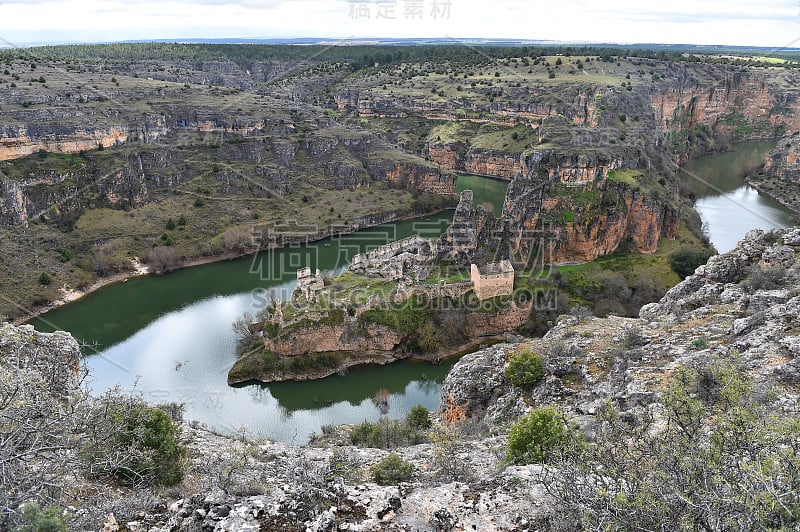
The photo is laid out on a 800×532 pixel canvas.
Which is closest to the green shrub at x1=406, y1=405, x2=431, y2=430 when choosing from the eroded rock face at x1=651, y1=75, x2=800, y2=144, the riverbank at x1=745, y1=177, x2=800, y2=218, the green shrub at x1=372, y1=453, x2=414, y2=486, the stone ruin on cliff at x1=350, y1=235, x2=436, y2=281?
the green shrub at x1=372, y1=453, x2=414, y2=486

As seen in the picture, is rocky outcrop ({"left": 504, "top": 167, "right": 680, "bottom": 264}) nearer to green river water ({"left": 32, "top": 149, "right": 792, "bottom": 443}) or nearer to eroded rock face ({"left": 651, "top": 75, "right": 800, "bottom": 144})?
green river water ({"left": 32, "top": 149, "right": 792, "bottom": 443})

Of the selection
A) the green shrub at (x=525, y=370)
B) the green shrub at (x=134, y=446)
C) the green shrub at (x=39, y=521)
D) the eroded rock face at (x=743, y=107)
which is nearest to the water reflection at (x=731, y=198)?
the eroded rock face at (x=743, y=107)

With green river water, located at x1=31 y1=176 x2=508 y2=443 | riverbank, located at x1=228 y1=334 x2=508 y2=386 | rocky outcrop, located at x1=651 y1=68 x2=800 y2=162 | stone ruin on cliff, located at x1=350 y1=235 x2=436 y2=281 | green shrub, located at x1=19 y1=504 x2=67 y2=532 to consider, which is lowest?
green river water, located at x1=31 y1=176 x2=508 y2=443

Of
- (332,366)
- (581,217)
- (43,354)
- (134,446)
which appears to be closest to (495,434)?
(134,446)

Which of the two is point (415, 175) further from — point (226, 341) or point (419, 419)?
point (419, 419)

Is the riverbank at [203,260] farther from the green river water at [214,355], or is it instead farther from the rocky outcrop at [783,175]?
the rocky outcrop at [783,175]
